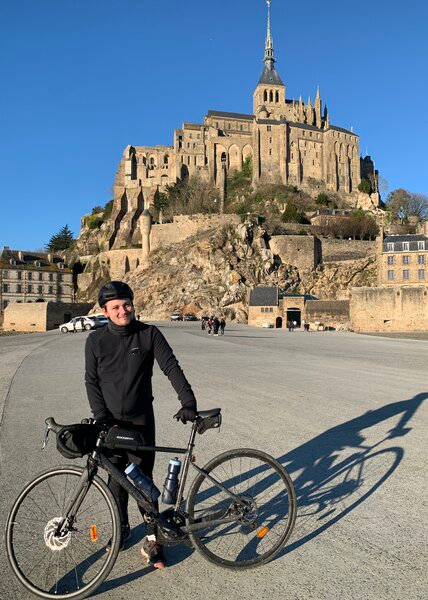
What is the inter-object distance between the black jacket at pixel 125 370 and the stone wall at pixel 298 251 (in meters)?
62.2

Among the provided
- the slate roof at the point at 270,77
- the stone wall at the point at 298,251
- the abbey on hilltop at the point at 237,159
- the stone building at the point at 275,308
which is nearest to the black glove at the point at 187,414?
the stone building at the point at 275,308

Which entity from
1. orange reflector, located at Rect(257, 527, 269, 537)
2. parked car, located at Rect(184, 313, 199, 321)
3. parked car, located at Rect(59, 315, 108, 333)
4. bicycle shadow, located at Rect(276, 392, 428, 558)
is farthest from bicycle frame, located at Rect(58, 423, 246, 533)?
parked car, located at Rect(184, 313, 199, 321)

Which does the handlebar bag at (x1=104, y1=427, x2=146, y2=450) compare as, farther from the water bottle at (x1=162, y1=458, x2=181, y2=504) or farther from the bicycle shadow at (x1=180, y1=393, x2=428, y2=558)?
the bicycle shadow at (x1=180, y1=393, x2=428, y2=558)

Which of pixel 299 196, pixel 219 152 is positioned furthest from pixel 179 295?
pixel 219 152

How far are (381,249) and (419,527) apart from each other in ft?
161

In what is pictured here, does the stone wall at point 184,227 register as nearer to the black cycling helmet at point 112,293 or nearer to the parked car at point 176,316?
the parked car at point 176,316

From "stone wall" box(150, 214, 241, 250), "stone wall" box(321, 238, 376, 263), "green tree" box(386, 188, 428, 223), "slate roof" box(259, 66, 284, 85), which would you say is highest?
"slate roof" box(259, 66, 284, 85)

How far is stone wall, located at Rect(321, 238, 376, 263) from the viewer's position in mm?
66312

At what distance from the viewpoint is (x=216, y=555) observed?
9.78 feet

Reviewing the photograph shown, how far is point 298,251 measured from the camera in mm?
64562

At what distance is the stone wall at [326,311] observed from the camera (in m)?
46.9

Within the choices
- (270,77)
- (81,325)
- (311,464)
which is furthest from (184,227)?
(311,464)

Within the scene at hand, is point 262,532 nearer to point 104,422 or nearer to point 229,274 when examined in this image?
point 104,422

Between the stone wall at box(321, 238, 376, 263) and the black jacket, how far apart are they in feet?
213
